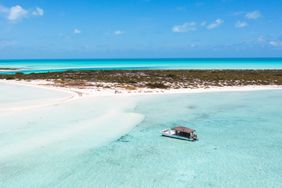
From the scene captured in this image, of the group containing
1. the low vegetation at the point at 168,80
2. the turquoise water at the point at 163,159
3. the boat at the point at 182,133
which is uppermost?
the low vegetation at the point at 168,80

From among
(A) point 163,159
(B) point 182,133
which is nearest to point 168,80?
(B) point 182,133

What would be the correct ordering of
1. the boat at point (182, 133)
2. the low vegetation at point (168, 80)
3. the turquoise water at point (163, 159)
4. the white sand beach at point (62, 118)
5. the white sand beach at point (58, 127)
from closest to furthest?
the turquoise water at point (163, 159) → the white sand beach at point (58, 127) → the boat at point (182, 133) → the white sand beach at point (62, 118) → the low vegetation at point (168, 80)

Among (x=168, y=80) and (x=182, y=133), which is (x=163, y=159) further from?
(x=168, y=80)

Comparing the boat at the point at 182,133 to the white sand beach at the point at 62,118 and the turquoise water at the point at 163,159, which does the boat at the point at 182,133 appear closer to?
the turquoise water at the point at 163,159

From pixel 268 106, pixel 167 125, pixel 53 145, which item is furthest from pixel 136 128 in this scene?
pixel 268 106

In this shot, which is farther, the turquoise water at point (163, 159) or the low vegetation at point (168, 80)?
the low vegetation at point (168, 80)

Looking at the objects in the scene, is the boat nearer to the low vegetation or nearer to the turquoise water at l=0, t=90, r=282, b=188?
the turquoise water at l=0, t=90, r=282, b=188

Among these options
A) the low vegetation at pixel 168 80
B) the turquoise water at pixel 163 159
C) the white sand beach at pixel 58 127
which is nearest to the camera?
the turquoise water at pixel 163 159

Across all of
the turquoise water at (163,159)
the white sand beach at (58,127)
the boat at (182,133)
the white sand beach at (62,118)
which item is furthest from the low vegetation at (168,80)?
the boat at (182,133)
